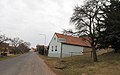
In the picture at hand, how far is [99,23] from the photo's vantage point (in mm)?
29141

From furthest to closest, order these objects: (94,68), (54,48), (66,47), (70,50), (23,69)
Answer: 1. (54,48)
2. (70,50)
3. (66,47)
4. (23,69)
5. (94,68)

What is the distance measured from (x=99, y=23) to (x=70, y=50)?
96.4ft

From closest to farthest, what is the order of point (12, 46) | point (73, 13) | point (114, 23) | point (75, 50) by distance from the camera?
1. point (114, 23)
2. point (73, 13)
3. point (75, 50)
4. point (12, 46)

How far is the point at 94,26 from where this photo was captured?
28.5m

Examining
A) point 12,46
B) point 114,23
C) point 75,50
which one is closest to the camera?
point 114,23

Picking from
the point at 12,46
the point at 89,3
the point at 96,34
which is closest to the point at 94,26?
the point at 96,34

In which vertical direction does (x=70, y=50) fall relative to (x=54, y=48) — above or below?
below

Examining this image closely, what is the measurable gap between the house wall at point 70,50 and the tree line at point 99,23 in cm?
2762

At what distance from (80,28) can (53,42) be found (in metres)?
34.5

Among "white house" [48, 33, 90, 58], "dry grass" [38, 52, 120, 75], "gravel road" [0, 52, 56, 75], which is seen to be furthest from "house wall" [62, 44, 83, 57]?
"dry grass" [38, 52, 120, 75]

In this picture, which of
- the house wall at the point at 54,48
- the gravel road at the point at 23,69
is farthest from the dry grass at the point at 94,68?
the house wall at the point at 54,48

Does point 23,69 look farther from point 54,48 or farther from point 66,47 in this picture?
point 54,48

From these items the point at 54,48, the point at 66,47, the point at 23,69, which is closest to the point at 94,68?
the point at 23,69

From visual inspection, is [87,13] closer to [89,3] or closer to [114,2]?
[89,3]
